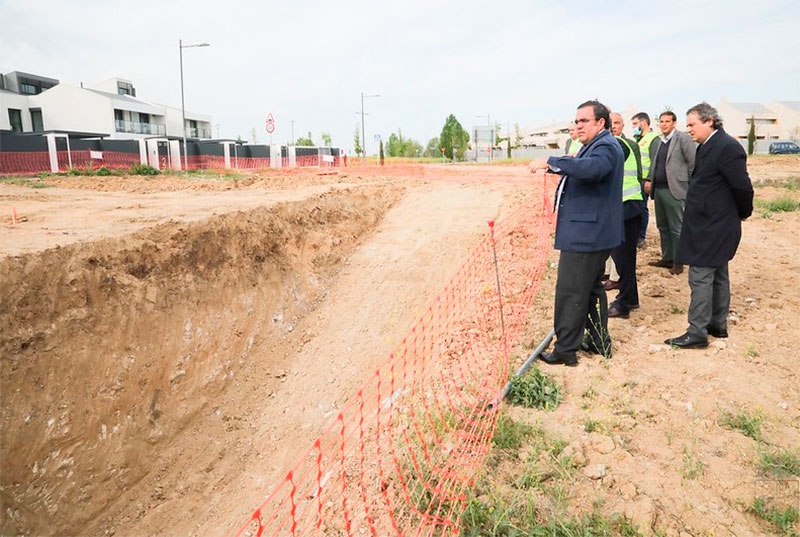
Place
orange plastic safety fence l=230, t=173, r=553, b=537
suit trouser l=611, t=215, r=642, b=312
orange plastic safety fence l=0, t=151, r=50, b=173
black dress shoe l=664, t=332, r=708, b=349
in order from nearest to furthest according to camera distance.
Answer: orange plastic safety fence l=230, t=173, r=553, b=537 < black dress shoe l=664, t=332, r=708, b=349 < suit trouser l=611, t=215, r=642, b=312 < orange plastic safety fence l=0, t=151, r=50, b=173

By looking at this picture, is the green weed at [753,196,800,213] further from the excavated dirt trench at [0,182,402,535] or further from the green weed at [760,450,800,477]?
the excavated dirt trench at [0,182,402,535]

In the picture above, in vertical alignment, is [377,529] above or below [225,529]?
above

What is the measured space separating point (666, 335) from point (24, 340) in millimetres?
6549

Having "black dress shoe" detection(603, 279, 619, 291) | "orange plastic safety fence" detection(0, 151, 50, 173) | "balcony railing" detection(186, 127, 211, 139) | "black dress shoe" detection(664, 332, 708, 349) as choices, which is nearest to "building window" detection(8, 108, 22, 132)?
"balcony railing" detection(186, 127, 211, 139)

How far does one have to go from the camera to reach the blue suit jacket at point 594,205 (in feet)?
13.7

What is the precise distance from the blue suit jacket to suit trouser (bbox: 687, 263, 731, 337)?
101 centimetres

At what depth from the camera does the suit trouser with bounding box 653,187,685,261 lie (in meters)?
6.76

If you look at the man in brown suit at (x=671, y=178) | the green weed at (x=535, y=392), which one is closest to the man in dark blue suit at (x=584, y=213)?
the green weed at (x=535, y=392)

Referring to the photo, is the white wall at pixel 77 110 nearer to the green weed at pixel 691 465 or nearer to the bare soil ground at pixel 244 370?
the bare soil ground at pixel 244 370

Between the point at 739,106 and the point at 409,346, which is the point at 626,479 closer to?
the point at 409,346

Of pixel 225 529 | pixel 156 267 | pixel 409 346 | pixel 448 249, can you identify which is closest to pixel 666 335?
pixel 409 346

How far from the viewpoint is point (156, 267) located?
6977 mm

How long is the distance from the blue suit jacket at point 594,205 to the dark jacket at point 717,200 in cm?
91

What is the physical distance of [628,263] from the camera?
5.62m
